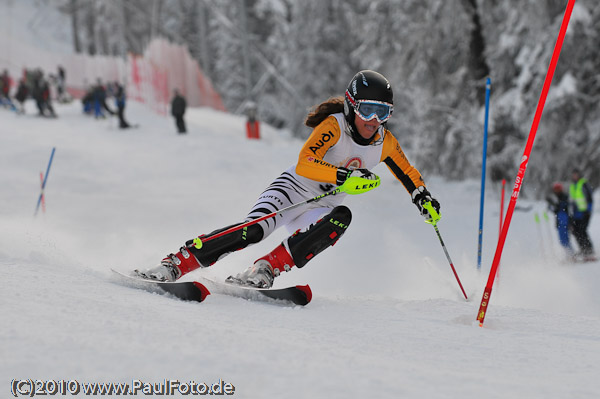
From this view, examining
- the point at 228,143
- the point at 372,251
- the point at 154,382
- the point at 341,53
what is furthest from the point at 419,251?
the point at 341,53

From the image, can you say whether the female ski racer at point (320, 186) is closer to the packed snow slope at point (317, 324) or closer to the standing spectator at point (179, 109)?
the packed snow slope at point (317, 324)

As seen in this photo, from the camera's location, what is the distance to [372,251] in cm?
945

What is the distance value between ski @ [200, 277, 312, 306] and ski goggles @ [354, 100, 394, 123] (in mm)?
1308

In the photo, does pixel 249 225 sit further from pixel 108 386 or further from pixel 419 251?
pixel 419 251

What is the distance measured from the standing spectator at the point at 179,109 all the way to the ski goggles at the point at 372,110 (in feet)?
49.5

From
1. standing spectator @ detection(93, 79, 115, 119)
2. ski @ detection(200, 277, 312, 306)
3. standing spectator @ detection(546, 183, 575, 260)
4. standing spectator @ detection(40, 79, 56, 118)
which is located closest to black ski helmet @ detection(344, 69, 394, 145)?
ski @ detection(200, 277, 312, 306)

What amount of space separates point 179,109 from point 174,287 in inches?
622

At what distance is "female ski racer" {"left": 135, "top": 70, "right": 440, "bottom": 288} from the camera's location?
419 centimetres

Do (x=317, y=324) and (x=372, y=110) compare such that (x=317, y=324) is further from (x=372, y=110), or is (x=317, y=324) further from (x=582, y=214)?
(x=582, y=214)

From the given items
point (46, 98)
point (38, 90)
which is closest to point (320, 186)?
point (38, 90)

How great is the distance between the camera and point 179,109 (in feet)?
62.1

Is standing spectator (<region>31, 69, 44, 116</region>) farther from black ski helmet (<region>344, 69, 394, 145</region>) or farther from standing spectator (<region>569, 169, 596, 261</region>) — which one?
black ski helmet (<region>344, 69, 394, 145</region>)

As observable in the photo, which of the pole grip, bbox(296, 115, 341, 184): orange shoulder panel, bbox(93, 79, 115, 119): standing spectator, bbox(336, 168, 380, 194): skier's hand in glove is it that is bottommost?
the pole grip

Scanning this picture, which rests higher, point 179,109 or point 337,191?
point 179,109
